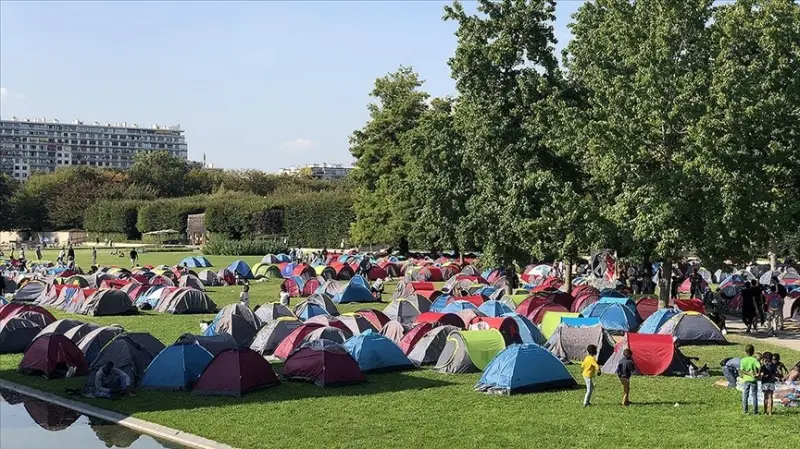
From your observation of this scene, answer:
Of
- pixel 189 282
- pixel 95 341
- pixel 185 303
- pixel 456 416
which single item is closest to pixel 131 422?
pixel 95 341

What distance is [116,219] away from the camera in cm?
10662

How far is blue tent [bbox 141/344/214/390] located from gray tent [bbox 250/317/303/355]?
12.1ft

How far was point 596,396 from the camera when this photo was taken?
55.7ft

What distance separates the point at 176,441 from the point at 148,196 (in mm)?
110881

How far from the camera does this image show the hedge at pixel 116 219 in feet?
348

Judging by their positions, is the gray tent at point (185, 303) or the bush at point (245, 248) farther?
the bush at point (245, 248)

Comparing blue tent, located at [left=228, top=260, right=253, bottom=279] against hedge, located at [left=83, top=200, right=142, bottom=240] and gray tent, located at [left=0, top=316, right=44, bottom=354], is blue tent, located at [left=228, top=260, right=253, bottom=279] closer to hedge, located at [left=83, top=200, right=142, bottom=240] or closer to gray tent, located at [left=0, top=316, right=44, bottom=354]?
gray tent, located at [left=0, top=316, right=44, bottom=354]

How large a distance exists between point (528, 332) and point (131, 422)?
34.7 ft

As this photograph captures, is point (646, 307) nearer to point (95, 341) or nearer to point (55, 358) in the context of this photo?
point (95, 341)

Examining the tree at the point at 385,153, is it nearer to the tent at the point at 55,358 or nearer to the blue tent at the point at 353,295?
the blue tent at the point at 353,295

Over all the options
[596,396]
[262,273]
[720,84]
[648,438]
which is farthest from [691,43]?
[262,273]

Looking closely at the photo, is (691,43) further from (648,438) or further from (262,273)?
(262,273)

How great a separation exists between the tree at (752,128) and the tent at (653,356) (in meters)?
6.38

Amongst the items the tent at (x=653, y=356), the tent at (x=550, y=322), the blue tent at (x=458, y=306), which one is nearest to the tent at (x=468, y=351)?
the tent at (x=653, y=356)
